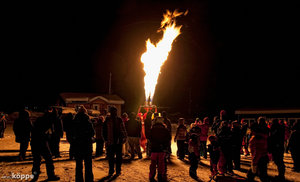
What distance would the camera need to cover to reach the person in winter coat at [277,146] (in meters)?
7.68

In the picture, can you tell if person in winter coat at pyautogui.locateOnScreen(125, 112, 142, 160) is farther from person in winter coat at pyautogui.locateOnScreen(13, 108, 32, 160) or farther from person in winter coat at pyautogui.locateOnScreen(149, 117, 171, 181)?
person in winter coat at pyautogui.locateOnScreen(13, 108, 32, 160)

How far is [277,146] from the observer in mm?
7875

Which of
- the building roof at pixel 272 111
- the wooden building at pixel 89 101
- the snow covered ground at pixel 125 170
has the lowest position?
the snow covered ground at pixel 125 170

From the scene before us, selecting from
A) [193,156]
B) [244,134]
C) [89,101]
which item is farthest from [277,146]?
[89,101]

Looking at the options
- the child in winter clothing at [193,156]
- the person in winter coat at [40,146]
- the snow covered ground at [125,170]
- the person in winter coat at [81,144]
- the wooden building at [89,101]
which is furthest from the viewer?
the wooden building at [89,101]

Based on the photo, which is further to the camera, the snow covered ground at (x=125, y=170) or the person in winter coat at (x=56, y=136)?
the person in winter coat at (x=56, y=136)

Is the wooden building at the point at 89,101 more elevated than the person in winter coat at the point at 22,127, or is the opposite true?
the wooden building at the point at 89,101

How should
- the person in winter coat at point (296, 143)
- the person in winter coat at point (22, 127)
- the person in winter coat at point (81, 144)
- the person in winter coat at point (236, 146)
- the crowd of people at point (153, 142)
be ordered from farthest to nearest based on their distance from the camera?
the person in winter coat at point (296, 143) → the person in winter coat at point (236, 146) → the person in winter coat at point (22, 127) → the crowd of people at point (153, 142) → the person in winter coat at point (81, 144)

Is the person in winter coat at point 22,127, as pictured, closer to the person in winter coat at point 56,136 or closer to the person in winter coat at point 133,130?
the person in winter coat at point 56,136

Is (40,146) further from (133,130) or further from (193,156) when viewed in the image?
(193,156)

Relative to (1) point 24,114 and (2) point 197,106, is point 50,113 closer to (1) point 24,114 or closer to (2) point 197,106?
(1) point 24,114

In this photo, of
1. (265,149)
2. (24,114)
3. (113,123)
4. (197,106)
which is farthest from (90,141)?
(197,106)

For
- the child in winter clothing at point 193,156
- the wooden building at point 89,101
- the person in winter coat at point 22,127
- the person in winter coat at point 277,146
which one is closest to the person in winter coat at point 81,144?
the child in winter clothing at point 193,156

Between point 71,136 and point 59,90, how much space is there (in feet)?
201
